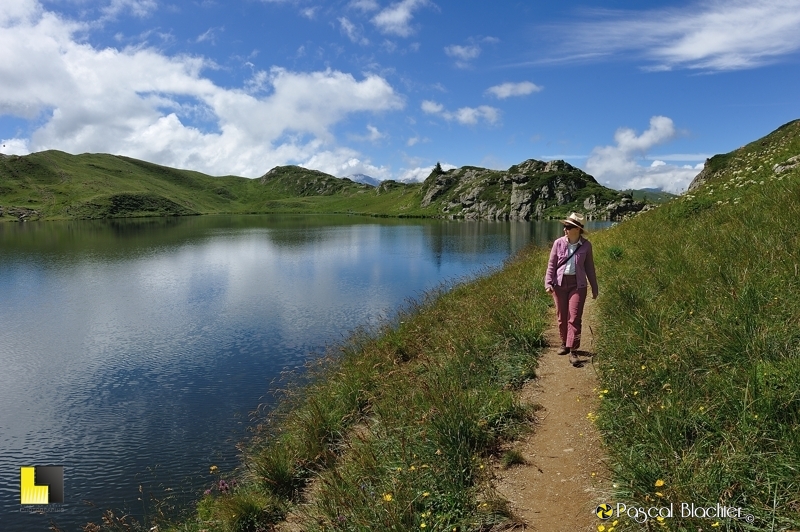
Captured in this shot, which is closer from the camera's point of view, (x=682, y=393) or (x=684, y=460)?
(x=684, y=460)

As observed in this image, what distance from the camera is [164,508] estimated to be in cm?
1157

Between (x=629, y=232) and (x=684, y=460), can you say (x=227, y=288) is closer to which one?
(x=629, y=232)

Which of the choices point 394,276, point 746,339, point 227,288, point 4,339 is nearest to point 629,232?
point 746,339

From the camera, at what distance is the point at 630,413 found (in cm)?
635

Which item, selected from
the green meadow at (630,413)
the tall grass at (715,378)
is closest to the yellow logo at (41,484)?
the green meadow at (630,413)

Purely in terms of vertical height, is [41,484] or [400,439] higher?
[400,439]

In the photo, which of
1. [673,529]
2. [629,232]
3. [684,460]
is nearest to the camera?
[673,529]

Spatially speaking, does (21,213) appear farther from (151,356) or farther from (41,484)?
(41,484)

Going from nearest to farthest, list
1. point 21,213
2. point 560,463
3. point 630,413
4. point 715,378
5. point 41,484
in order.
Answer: point 715,378
point 630,413
point 560,463
point 41,484
point 21,213

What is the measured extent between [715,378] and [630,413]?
1.17 metres

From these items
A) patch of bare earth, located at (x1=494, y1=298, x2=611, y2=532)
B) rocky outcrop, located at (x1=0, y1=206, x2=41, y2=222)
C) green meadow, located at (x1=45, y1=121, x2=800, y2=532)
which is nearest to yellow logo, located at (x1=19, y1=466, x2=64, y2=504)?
green meadow, located at (x1=45, y1=121, x2=800, y2=532)

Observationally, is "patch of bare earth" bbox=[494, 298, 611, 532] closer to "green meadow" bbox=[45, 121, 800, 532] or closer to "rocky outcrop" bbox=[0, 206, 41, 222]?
"green meadow" bbox=[45, 121, 800, 532]

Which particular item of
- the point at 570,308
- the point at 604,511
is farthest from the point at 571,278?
the point at 604,511

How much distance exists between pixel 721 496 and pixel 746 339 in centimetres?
242
